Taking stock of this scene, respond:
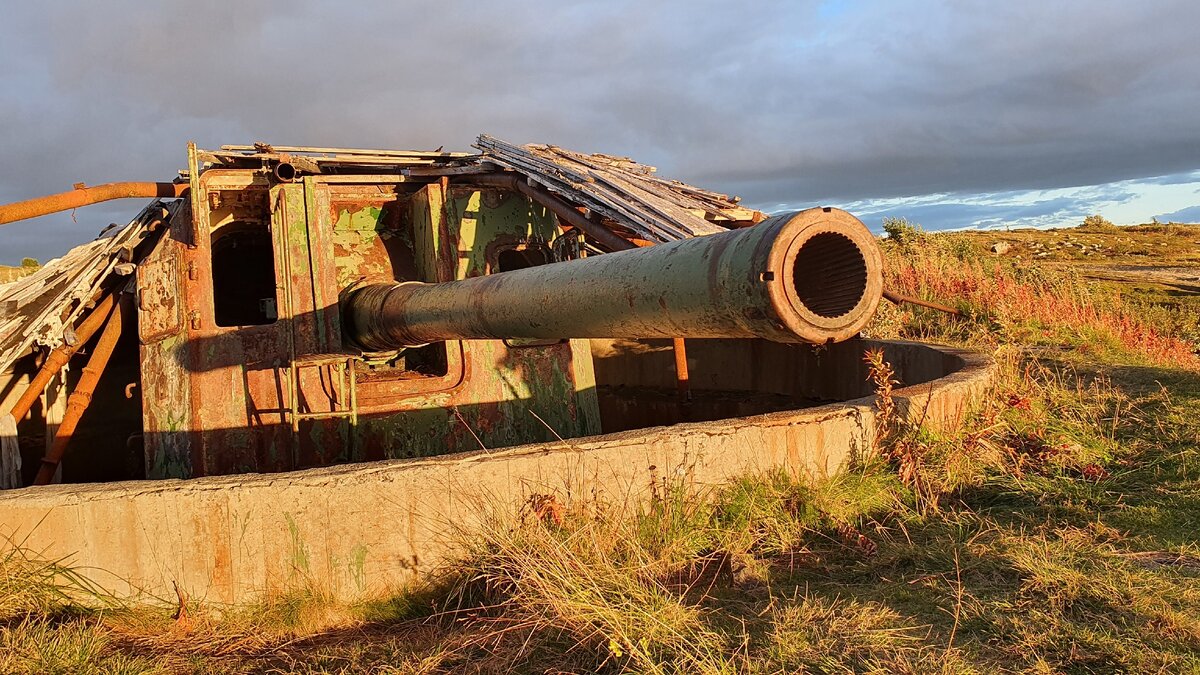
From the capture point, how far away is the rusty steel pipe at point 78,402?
5.96 meters

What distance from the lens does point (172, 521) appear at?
345cm

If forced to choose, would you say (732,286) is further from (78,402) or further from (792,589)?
(78,402)

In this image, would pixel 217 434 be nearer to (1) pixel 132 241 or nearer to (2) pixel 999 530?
(1) pixel 132 241

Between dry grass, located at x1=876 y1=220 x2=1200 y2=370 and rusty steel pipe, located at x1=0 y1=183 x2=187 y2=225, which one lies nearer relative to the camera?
rusty steel pipe, located at x1=0 y1=183 x2=187 y2=225

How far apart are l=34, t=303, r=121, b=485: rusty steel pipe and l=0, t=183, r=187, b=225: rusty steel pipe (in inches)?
33.6

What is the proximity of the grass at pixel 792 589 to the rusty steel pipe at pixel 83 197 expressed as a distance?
3.39 meters

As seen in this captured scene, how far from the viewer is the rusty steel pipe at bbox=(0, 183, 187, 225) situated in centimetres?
589

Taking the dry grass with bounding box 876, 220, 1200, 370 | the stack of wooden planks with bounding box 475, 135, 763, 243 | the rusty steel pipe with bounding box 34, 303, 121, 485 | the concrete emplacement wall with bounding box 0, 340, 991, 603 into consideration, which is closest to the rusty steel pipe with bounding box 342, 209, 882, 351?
the concrete emplacement wall with bounding box 0, 340, 991, 603

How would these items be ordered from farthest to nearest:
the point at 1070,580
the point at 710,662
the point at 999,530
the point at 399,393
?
the point at 399,393
the point at 999,530
the point at 1070,580
the point at 710,662

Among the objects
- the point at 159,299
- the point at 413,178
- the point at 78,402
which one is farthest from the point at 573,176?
the point at 78,402

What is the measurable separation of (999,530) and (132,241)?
585cm

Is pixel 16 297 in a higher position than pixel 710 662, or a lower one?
higher

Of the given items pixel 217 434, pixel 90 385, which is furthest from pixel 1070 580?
pixel 90 385

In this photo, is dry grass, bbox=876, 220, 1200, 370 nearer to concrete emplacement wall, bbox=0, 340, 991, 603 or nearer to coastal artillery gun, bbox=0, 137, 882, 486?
coastal artillery gun, bbox=0, 137, 882, 486
